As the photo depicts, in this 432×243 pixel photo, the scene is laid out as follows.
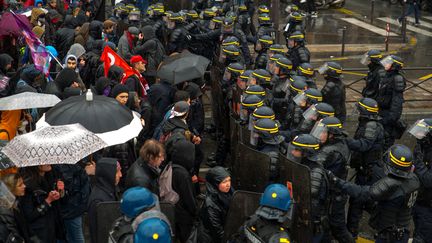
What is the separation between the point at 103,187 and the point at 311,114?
3.10 m

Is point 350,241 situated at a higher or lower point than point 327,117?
lower

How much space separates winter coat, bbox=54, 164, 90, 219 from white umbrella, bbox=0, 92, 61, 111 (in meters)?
1.18

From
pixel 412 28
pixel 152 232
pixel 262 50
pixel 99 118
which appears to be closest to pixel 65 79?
pixel 99 118

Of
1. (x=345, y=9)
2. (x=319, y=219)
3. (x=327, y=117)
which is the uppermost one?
(x=327, y=117)

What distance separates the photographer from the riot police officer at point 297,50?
1207 cm

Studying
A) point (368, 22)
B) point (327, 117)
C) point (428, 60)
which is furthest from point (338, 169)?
point (368, 22)

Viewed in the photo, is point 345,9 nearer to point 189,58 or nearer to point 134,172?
point 189,58

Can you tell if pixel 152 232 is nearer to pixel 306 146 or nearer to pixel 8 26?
pixel 306 146

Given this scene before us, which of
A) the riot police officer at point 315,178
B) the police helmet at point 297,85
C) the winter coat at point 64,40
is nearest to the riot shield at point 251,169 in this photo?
the riot police officer at point 315,178

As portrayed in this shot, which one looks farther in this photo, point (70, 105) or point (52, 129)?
point (70, 105)

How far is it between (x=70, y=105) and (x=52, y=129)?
0.81 metres

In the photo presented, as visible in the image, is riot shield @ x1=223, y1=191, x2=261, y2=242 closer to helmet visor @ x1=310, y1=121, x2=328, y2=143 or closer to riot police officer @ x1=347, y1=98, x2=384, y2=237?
helmet visor @ x1=310, y1=121, x2=328, y2=143

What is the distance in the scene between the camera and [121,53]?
12.0 meters

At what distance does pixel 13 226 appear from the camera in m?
5.45
